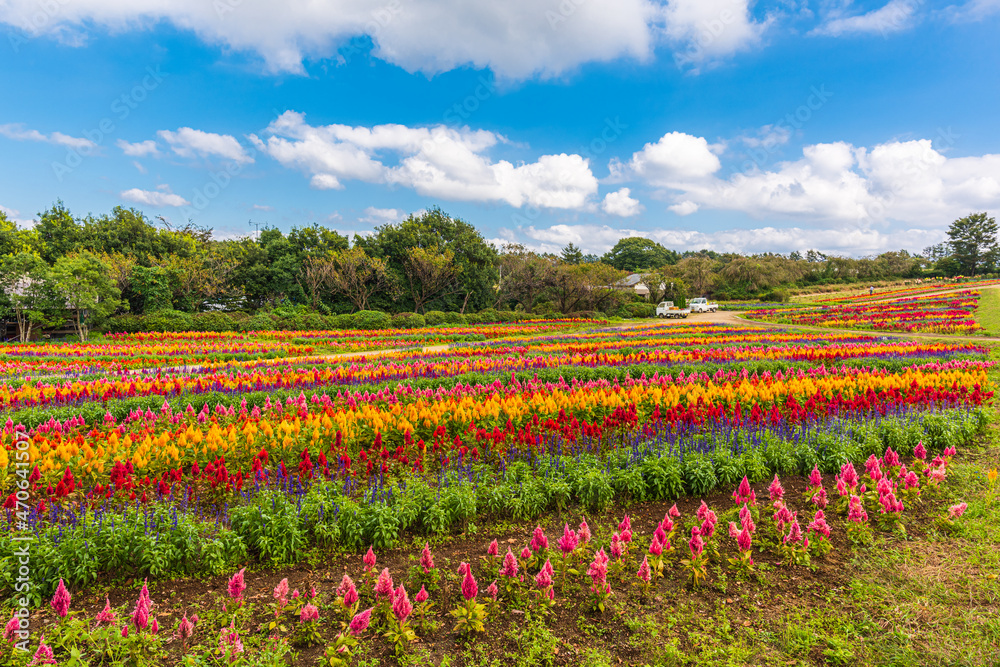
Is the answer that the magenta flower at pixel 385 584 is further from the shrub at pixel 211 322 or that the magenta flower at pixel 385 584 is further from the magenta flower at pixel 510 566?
the shrub at pixel 211 322

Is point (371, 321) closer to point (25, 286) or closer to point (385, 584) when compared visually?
point (25, 286)

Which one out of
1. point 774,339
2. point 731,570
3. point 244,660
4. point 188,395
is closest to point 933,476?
point 731,570

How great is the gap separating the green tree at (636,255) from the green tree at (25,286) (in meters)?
80.9

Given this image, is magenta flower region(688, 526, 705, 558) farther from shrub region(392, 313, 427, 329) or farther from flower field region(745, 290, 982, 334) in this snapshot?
shrub region(392, 313, 427, 329)

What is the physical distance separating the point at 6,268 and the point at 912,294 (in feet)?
237

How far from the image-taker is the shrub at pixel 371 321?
96.5 ft

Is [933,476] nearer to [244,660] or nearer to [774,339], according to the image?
[244,660]

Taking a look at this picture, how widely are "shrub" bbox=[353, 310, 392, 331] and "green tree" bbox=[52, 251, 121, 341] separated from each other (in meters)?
12.3

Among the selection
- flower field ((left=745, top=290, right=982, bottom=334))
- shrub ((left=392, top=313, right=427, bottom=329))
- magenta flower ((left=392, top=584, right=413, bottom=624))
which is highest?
shrub ((left=392, top=313, right=427, bottom=329))

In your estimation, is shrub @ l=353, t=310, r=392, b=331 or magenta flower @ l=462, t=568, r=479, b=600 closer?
magenta flower @ l=462, t=568, r=479, b=600

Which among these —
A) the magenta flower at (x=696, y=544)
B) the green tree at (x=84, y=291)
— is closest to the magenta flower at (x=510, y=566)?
the magenta flower at (x=696, y=544)

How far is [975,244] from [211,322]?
109 metres

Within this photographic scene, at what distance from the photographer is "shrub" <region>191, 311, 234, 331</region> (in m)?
25.3

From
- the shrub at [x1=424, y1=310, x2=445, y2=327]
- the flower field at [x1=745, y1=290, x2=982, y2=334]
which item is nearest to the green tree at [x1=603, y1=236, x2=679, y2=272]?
the flower field at [x1=745, y1=290, x2=982, y2=334]
